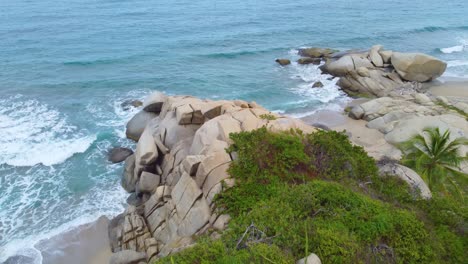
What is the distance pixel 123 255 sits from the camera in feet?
55.3

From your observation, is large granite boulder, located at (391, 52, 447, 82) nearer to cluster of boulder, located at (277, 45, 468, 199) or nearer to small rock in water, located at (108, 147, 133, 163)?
cluster of boulder, located at (277, 45, 468, 199)

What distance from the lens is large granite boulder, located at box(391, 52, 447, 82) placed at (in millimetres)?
39438

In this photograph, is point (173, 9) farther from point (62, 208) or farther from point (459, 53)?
point (62, 208)

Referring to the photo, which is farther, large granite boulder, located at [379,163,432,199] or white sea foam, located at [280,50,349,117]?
white sea foam, located at [280,50,349,117]

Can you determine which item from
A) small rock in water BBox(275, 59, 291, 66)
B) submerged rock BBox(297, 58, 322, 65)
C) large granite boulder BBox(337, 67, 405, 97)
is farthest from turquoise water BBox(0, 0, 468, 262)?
large granite boulder BBox(337, 67, 405, 97)

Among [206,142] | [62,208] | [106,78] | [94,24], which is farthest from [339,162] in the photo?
[94,24]

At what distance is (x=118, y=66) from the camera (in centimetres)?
4456

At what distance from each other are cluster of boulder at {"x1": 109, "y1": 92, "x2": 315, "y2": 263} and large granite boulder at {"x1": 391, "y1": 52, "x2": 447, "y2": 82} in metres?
24.1

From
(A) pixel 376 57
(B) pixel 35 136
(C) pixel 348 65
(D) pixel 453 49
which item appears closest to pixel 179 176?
(B) pixel 35 136

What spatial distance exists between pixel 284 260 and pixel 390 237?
159 inches

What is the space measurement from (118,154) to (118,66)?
69.0ft

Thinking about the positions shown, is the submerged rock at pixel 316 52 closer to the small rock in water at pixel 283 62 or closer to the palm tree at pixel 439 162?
the small rock in water at pixel 283 62

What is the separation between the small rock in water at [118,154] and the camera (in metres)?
26.6

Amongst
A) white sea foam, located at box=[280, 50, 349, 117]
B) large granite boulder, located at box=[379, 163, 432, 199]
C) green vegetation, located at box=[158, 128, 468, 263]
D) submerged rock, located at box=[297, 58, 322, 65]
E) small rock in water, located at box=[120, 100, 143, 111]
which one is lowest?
white sea foam, located at box=[280, 50, 349, 117]
